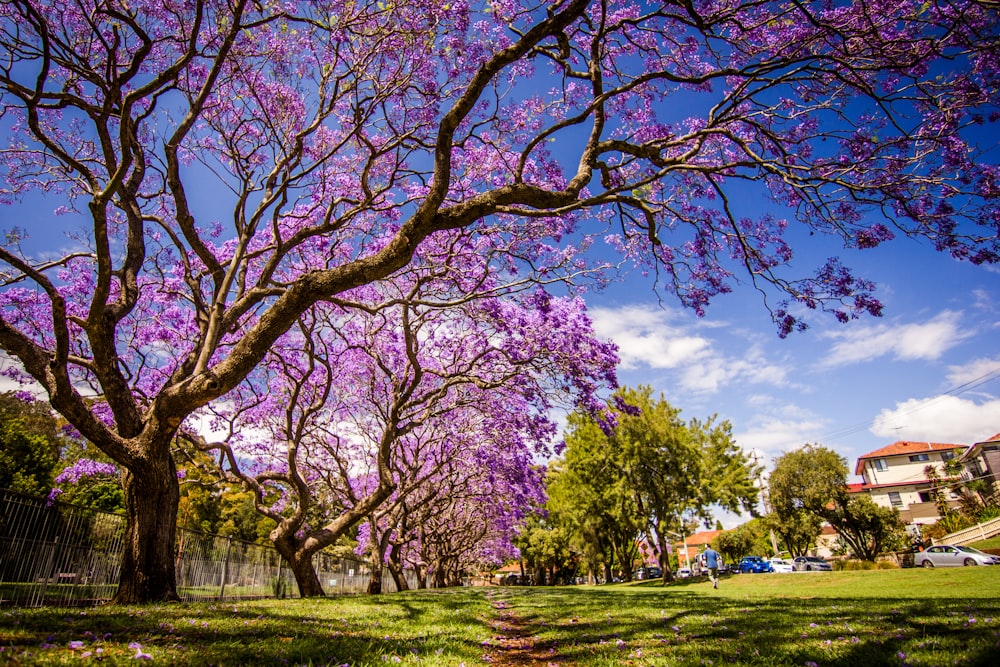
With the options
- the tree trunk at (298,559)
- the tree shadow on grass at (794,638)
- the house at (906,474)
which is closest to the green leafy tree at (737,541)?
the house at (906,474)

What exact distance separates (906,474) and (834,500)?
3622cm

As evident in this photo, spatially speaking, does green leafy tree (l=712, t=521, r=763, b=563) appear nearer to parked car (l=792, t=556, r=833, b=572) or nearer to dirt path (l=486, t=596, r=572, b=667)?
parked car (l=792, t=556, r=833, b=572)

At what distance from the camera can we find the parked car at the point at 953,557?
2488cm

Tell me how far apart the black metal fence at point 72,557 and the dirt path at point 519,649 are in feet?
30.0

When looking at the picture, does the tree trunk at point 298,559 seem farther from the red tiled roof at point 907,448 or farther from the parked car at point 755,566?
the red tiled roof at point 907,448

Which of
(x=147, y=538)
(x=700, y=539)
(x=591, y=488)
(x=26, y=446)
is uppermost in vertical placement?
(x=26, y=446)

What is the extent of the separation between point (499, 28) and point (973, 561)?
3415cm

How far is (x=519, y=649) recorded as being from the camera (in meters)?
6.20

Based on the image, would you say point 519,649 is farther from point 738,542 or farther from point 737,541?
point 738,542

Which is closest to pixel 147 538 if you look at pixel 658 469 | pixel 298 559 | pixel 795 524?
pixel 298 559

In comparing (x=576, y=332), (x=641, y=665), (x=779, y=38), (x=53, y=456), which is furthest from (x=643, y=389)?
(x=53, y=456)

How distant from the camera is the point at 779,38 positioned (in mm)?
7715

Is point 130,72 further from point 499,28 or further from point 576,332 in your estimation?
point 576,332

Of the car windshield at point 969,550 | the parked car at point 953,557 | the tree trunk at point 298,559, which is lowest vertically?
the parked car at point 953,557
